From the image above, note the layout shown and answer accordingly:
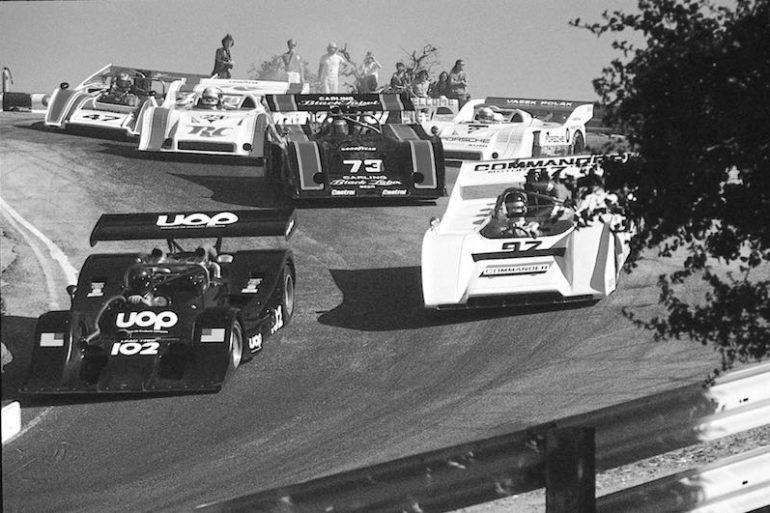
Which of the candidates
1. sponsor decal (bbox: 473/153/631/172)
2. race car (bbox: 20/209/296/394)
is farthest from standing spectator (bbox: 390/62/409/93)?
race car (bbox: 20/209/296/394)

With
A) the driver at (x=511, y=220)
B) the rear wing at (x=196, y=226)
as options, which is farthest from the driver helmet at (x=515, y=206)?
the rear wing at (x=196, y=226)

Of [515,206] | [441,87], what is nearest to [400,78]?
[441,87]

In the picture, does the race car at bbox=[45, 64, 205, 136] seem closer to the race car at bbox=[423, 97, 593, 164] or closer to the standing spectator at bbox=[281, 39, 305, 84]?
the standing spectator at bbox=[281, 39, 305, 84]

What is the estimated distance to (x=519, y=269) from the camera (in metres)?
10.1

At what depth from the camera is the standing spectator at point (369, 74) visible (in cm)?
2180

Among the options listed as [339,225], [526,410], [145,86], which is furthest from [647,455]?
[145,86]

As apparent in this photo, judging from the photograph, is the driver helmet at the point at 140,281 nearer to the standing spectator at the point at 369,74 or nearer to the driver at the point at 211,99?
the driver at the point at 211,99

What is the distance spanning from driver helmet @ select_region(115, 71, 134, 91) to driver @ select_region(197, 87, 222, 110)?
2.70 m

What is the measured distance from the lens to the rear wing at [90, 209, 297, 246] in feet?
30.5

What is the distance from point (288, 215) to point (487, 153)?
28.6 ft

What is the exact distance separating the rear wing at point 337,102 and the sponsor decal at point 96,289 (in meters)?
5.72

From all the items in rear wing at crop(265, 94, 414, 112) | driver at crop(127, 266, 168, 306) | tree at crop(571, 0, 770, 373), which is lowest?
driver at crop(127, 266, 168, 306)

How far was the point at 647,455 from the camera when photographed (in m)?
3.62

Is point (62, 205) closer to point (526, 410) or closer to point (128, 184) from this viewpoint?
point (128, 184)
